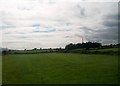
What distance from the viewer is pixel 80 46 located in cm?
12694

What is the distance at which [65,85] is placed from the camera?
17484mm

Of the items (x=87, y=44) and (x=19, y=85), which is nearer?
(x=19, y=85)

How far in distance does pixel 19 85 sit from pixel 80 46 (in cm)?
10969

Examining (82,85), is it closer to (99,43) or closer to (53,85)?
(53,85)

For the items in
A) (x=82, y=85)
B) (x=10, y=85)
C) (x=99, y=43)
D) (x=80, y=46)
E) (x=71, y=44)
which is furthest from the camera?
(x=71, y=44)

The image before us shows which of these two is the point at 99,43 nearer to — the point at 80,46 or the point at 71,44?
the point at 80,46

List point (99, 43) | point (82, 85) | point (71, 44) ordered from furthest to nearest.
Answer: point (71, 44)
point (99, 43)
point (82, 85)

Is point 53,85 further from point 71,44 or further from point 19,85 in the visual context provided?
point 71,44

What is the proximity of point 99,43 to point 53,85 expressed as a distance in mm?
102095

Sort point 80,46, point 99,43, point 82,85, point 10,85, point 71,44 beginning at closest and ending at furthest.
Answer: point 82,85 < point 10,85 < point 99,43 < point 80,46 < point 71,44

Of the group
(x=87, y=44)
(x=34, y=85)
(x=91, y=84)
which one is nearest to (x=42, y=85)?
(x=34, y=85)

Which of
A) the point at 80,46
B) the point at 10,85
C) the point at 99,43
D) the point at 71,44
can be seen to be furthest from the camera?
the point at 71,44

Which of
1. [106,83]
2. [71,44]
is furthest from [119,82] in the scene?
[71,44]

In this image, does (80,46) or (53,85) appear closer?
(53,85)
